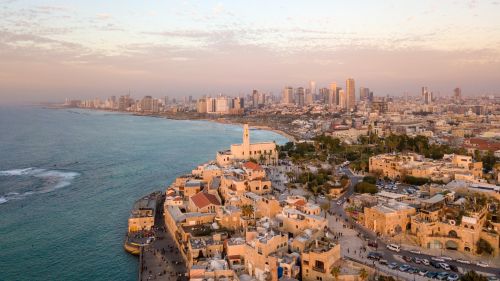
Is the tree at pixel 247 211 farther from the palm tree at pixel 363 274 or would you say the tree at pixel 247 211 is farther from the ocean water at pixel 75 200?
the palm tree at pixel 363 274

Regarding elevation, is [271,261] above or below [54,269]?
above

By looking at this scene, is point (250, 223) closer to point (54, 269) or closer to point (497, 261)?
point (54, 269)

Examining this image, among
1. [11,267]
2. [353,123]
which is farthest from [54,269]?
[353,123]

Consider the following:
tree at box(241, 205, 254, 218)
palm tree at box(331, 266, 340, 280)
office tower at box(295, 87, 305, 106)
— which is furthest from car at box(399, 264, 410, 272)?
office tower at box(295, 87, 305, 106)

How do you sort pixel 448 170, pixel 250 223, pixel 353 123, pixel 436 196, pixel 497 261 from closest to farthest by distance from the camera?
pixel 497 261
pixel 250 223
pixel 436 196
pixel 448 170
pixel 353 123

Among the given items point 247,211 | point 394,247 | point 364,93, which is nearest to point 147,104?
point 364,93

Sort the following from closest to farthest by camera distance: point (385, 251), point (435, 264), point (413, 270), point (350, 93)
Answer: point (413, 270) < point (435, 264) < point (385, 251) < point (350, 93)

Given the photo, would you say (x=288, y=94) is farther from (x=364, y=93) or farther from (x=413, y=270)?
(x=413, y=270)
